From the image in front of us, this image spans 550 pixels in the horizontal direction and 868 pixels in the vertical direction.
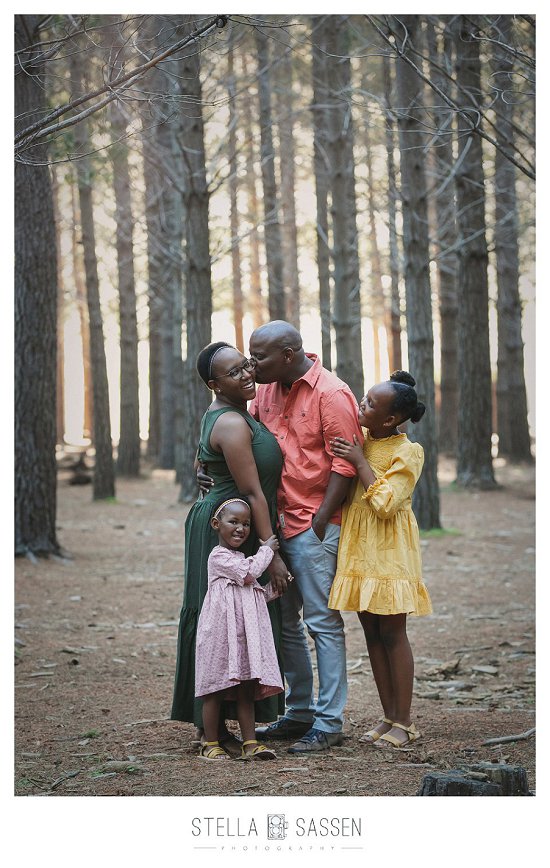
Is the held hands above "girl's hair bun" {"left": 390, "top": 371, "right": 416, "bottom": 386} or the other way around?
the other way around

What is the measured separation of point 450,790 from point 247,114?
1857 centimetres

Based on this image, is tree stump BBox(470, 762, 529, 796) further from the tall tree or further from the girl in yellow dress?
the tall tree

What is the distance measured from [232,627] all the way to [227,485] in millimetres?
650

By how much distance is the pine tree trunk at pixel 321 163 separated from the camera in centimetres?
1298

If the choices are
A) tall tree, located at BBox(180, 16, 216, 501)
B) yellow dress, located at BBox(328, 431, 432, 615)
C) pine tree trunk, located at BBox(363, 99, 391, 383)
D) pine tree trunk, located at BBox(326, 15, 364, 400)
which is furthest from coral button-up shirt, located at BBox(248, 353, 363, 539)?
pine tree trunk, located at BBox(363, 99, 391, 383)

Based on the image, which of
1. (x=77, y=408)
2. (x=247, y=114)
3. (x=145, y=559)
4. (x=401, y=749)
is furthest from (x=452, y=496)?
(x=77, y=408)

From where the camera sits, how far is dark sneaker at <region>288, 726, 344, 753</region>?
14.9 feet

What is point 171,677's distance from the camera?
627cm

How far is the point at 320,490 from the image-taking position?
4.61m

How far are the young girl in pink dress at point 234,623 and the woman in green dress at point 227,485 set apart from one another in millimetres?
98

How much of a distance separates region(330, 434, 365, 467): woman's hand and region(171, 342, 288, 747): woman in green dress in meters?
0.27

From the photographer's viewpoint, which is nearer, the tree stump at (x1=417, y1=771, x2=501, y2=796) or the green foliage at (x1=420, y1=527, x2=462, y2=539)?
the tree stump at (x1=417, y1=771, x2=501, y2=796)
